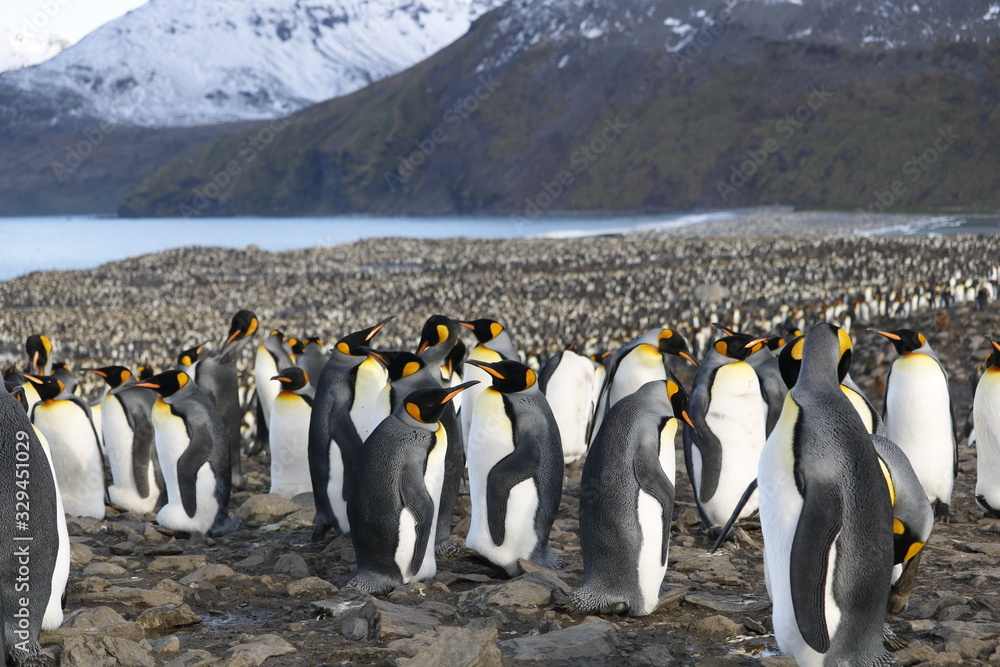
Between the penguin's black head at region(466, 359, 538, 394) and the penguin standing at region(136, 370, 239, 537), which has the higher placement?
the penguin's black head at region(466, 359, 538, 394)

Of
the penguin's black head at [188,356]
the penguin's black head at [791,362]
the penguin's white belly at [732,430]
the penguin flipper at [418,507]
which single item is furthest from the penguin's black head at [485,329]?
the penguin's black head at [188,356]

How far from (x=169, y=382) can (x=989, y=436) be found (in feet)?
16.6

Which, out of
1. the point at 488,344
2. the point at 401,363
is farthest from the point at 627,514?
the point at 488,344

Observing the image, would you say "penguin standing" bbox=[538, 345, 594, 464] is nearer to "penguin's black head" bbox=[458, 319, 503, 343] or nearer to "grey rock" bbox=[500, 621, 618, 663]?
"penguin's black head" bbox=[458, 319, 503, 343]

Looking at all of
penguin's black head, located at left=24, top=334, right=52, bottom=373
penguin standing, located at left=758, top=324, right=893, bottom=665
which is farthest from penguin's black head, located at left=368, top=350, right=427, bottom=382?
penguin's black head, located at left=24, top=334, right=52, bottom=373

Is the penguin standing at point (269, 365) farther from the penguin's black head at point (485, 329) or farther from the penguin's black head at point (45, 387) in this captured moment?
the penguin's black head at point (485, 329)

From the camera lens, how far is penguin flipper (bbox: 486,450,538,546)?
15.2 ft

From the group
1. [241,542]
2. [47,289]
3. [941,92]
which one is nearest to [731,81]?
[941,92]

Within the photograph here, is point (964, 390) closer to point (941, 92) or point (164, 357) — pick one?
point (164, 357)

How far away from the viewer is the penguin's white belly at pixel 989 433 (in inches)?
219

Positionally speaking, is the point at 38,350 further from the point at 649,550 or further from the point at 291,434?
the point at 649,550

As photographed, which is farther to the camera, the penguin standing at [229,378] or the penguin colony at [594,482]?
the penguin standing at [229,378]

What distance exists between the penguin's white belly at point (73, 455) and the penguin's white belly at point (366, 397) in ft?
6.16

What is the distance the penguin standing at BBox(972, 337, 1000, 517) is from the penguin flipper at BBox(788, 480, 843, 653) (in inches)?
117
